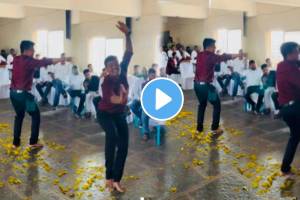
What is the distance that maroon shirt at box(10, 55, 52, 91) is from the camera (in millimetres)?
5078

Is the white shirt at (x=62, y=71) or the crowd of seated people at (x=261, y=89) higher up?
the white shirt at (x=62, y=71)

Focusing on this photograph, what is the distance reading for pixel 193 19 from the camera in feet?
38.1

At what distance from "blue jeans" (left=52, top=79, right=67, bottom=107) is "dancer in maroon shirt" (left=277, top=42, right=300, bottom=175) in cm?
548

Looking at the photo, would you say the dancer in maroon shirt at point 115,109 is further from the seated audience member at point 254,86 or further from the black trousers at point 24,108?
the seated audience member at point 254,86

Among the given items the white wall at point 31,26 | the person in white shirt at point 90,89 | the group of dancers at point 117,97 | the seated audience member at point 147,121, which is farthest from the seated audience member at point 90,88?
the group of dancers at point 117,97

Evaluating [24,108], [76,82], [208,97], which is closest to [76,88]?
[76,82]

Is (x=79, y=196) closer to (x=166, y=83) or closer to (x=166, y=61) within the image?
(x=166, y=83)

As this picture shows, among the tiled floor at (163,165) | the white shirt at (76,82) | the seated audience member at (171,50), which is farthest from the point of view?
the seated audience member at (171,50)

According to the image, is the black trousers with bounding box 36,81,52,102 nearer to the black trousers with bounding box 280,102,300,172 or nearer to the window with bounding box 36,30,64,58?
the window with bounding box 36,30,64,58

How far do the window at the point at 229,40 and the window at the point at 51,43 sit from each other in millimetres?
3853

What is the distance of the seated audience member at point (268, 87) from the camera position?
298 inches

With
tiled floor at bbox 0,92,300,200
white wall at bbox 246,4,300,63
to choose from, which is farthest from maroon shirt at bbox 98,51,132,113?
white wall at bbox 246,4,300,63
